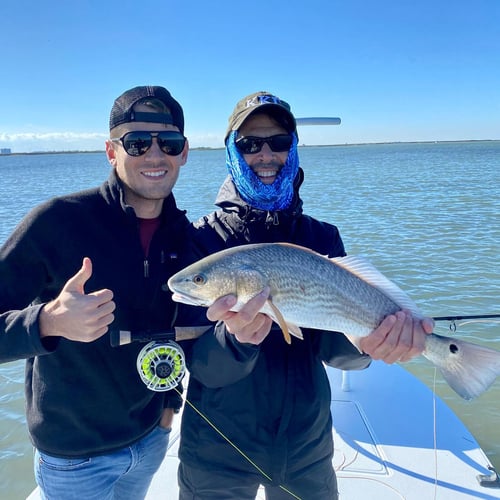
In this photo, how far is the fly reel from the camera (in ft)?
8.95

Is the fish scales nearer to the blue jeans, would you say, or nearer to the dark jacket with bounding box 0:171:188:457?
the dark jacket with bounding box 0:171:188:457

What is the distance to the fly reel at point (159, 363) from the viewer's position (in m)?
2.73

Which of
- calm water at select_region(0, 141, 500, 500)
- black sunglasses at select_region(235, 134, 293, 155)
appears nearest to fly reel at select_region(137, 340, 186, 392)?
black sunglasses at select_region(235, 134, 293, 155)

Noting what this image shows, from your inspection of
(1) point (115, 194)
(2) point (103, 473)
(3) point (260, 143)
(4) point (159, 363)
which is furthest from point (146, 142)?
(2) point (103, 473)

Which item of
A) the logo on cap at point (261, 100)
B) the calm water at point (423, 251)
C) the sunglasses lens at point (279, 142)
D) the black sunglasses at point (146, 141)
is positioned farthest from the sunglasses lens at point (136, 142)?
the calm water at point (423, 251)

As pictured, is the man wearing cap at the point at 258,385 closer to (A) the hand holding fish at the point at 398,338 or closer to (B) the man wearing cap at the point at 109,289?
(A) the hand holding fish at the point at 398,338

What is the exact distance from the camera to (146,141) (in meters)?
2.92

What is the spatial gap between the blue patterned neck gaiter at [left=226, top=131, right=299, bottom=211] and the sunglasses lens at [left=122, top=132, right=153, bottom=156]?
579 millimetres

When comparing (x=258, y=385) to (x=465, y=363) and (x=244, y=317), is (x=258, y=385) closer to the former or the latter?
(x=244, y=317)

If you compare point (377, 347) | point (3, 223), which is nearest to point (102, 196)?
point (377, 347)

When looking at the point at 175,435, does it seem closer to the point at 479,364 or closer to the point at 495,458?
the point at 479,364

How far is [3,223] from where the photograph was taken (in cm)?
1873

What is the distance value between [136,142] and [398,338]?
2118 mm

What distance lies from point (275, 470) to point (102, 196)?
6.83 ft
